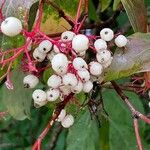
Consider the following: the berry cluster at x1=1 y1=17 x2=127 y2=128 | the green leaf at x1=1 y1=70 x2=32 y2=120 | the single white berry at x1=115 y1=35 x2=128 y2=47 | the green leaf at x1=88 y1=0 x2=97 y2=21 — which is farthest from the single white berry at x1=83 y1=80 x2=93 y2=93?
the green leaf at x1=88 y1=0 x2=97 y2=21

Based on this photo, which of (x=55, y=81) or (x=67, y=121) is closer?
(x=55, y=81)

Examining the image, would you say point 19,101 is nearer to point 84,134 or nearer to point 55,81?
point 55,81

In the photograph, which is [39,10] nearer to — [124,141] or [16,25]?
[16,25]

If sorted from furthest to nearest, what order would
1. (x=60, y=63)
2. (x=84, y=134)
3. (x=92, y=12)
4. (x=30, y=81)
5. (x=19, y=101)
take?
1. (x=84, y=134)
2. (x=92, y=12)
3. (x=19, y=101)
4. (x=30, y=81)
5. (x=60, y=63)

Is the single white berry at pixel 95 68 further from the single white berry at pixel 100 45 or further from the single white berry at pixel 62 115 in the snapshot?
the single white berry at pixel 62 115

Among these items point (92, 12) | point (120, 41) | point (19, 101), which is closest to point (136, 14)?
point (120, 41)

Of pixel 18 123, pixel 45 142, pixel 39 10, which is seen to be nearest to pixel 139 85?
pixel 39 10
